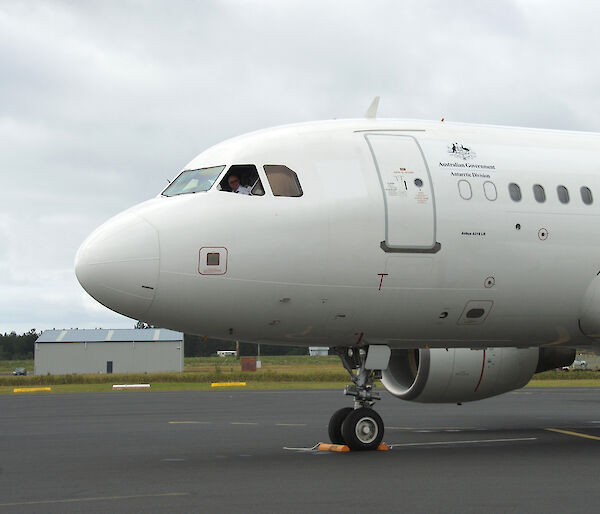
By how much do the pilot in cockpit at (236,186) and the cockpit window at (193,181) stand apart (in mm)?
263

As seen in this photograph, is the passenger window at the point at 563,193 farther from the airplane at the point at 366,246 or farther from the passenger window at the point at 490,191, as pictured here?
the passenger window at the point at 490,191

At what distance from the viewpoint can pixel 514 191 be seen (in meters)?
14.8

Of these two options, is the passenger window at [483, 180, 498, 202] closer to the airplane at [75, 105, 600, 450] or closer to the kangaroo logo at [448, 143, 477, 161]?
the airplane at [75, 105, 600, 450]

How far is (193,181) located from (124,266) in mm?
2147

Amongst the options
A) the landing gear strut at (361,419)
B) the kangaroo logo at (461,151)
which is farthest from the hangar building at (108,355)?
the kangaroo logo at (461,151)

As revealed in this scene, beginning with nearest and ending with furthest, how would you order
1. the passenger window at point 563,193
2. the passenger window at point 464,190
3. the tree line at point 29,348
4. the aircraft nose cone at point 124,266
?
the aircraft nose cone at point 124,266
the passenger window at point 464,190
the passenger window at point 563,193
the tree line at point 29,348

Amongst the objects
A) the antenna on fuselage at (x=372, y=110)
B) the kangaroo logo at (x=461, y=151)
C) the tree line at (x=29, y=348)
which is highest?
the antenna on fuselage at (x=372, y=110)

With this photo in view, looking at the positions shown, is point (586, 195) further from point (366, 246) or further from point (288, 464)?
point (288, 464)

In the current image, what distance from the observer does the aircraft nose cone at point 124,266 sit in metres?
12.7

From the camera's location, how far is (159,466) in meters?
13.5

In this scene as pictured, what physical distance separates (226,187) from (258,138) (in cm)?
122

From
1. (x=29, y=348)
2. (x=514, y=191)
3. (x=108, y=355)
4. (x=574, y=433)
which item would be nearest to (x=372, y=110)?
(x=514, y=191)

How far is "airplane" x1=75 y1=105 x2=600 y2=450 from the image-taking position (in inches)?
515

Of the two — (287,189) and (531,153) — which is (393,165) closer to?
(287,189)
